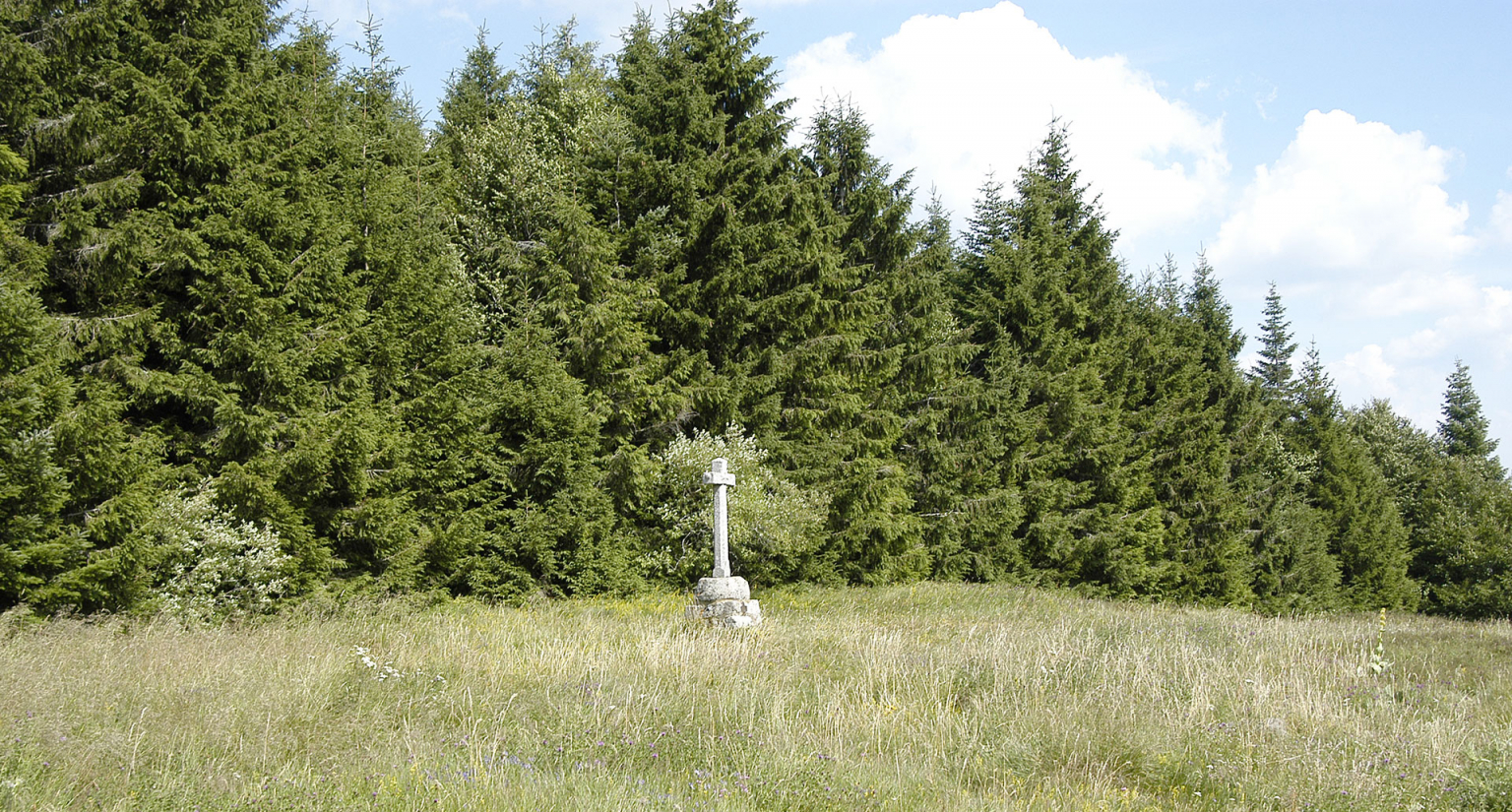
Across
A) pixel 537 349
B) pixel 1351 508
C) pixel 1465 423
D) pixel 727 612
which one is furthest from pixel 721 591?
pixel 1465 423

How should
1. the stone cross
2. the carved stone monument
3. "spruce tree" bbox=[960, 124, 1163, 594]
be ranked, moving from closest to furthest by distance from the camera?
the carved stone monument < the stone cross < "spruce tree" bbox=[960, 124, 1163, 594]

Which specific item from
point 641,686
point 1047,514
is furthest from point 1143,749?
point 1047,514

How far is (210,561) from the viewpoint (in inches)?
433

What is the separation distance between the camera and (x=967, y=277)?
25.8 meters

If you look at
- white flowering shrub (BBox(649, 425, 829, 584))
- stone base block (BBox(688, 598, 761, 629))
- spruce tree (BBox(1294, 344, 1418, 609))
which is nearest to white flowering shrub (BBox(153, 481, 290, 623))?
stone base block (BBox(688, 598, 761, 629))

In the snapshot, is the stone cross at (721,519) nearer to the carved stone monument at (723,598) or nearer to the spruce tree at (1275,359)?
the carved stone monument at (723,598)

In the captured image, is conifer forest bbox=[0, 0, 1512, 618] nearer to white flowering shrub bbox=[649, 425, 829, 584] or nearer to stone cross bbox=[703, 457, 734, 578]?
white flowering shrub bbox=[649, 425, 829, 584]

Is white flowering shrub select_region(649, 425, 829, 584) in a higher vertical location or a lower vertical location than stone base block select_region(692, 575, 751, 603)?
higher

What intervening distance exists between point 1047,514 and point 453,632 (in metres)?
17.3

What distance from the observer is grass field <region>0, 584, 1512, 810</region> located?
15.7 ft

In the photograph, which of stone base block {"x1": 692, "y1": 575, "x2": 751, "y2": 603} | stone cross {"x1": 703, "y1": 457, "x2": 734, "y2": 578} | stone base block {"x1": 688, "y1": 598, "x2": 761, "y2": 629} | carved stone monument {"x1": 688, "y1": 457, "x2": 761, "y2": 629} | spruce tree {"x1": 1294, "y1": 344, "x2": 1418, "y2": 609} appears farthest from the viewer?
spruce tree {"x1": 1294, "y1": 344, "x2": 1418, "y2": 609}

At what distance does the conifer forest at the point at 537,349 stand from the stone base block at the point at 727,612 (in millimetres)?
3199

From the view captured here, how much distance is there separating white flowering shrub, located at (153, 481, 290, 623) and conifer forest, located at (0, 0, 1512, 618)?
0.05 m

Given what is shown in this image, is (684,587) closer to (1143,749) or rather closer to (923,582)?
(923,582)
